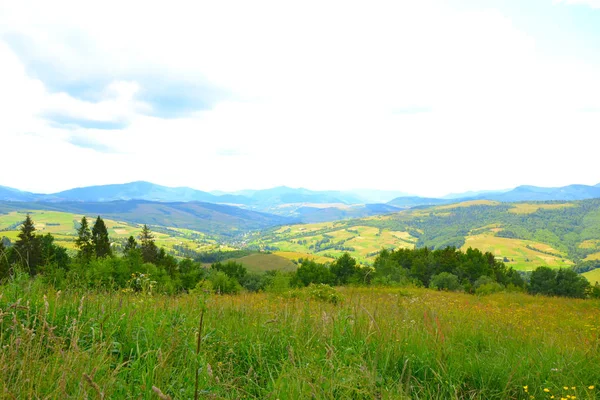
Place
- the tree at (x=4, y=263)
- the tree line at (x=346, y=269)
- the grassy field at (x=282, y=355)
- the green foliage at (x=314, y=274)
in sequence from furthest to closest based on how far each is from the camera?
the green foliage at (x=314, y=274) < the tree line at (x=346, y=269) < the tree at (x=4, y=263) < the grassy field at (x=282, y=355)

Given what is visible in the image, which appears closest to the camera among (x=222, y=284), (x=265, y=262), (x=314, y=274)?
(x=222, y=284)

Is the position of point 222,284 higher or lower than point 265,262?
higher

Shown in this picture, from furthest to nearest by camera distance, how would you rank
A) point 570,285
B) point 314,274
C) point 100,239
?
1. point 314,274
2. point 100,239
3. point 570,285

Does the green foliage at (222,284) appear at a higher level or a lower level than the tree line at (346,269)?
higher

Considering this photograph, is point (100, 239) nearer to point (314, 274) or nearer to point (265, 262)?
point (314, 274)

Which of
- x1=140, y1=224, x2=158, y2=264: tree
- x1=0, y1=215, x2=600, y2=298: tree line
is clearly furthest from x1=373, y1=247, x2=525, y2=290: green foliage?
x1=140, y1=224, x2=158, y2=264: tree

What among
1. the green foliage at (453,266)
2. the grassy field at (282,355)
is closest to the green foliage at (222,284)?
the grassy field at (282,355)

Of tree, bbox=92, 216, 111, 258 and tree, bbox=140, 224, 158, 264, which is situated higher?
Answer: tree, bbox=92, 216, 111, 258

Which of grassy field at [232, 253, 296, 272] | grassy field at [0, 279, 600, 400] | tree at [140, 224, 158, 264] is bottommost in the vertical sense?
grassy field at [232, 253, 296, 272]

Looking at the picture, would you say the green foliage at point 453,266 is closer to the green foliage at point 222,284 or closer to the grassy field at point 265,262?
the green foliage at point 222,284

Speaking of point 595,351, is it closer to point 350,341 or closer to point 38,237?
point 350,341

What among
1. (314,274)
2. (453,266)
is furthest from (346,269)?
(453,266)

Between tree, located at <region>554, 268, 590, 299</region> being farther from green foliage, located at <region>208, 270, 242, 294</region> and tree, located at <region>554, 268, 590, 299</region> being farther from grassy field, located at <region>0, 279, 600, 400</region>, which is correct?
grassy field, located at <region>0, 279, 600, 400</region>

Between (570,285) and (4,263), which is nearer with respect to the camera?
(4,263)
